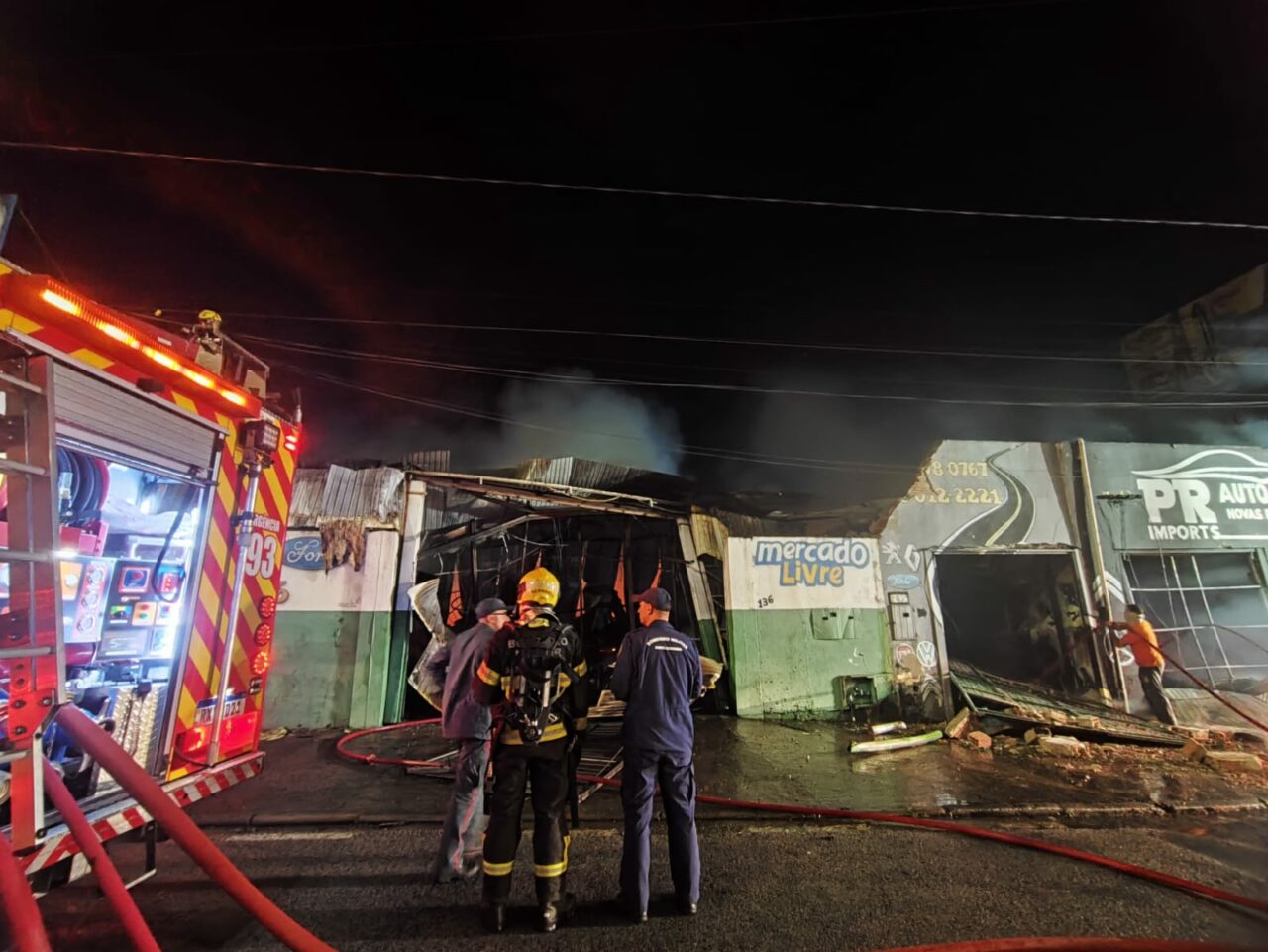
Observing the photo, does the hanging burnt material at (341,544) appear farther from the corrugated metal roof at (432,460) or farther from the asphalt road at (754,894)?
the asphalt road at (754,894)

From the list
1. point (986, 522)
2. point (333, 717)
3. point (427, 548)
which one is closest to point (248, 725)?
point (333, 717)

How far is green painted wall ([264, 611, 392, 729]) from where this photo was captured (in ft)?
25.2

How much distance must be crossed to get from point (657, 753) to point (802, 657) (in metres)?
5.95

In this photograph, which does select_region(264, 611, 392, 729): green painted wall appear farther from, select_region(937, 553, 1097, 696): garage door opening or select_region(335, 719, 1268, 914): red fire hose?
select_region(937, 553, 1097, 696): garage door opening

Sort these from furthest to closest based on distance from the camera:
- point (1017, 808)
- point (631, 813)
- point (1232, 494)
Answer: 1. point (1232, 494)
2. point (1017, 808)
3. point (631, 813)

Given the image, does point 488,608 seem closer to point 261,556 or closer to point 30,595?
point 261,556

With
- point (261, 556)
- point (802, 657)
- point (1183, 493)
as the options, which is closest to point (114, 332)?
point (261, 556)

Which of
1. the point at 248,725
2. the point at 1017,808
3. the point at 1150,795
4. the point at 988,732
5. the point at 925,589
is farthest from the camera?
the point at 925,589

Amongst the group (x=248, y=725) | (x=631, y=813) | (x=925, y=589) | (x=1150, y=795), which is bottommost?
(x=1150, y=795)

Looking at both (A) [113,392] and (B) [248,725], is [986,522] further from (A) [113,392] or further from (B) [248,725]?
(A) [113,392]

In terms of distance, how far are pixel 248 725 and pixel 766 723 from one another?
654cm

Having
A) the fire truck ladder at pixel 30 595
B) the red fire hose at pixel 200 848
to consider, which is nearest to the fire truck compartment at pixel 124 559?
the fire truck ladder at pixel 30 595

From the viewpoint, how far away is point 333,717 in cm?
771

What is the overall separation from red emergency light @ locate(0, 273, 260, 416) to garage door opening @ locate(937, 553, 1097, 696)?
9837mm
